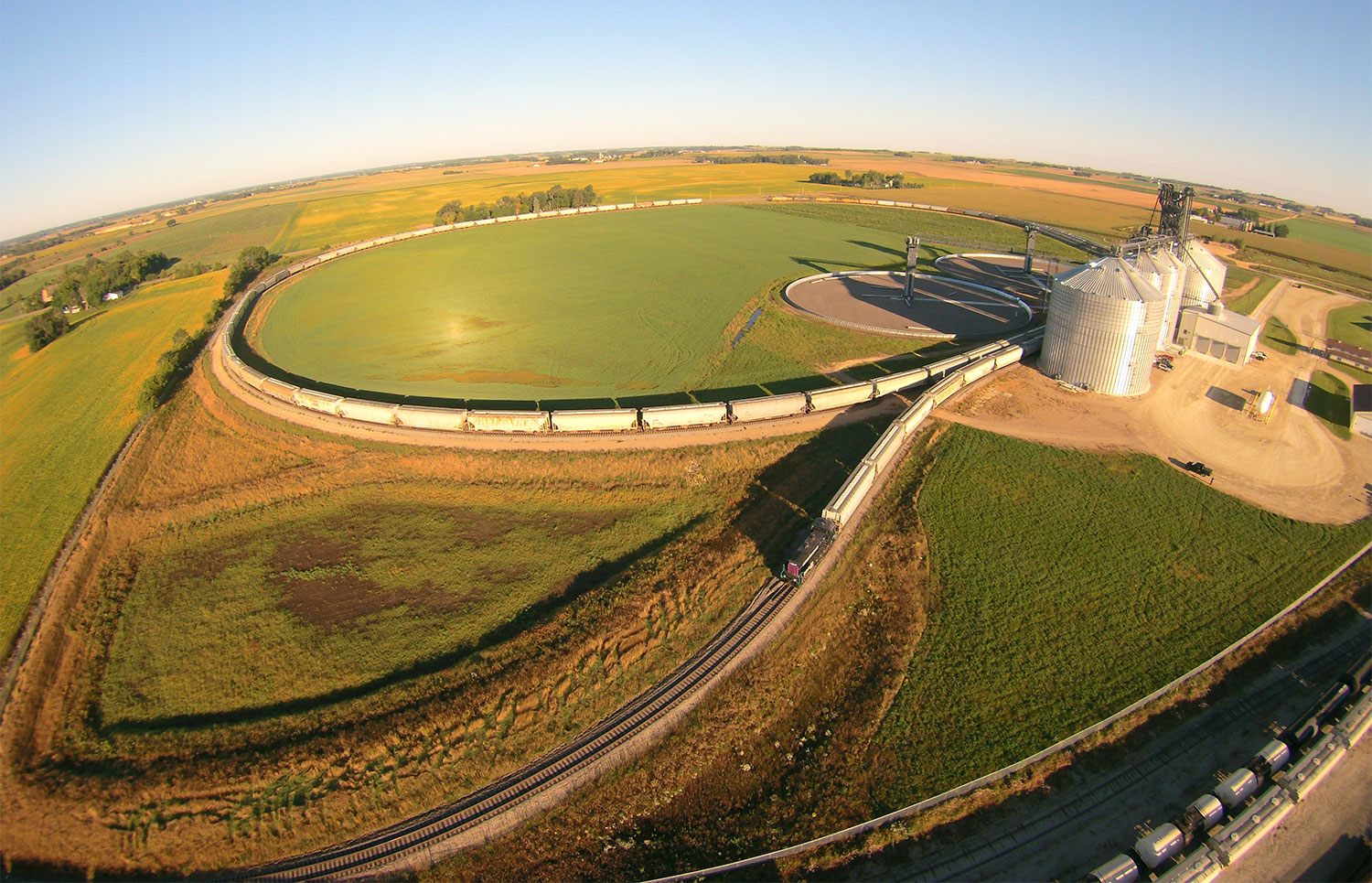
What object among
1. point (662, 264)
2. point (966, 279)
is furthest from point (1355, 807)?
point (662, 264)

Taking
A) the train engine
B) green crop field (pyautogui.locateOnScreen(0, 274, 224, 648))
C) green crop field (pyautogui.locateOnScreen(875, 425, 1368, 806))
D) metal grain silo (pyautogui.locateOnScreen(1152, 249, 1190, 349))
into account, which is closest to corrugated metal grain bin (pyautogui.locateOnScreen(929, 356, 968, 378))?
green crop field (pyautogui.locateOnScreen(875, 425, 1368, 806))

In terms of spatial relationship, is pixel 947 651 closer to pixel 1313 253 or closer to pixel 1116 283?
pixel 1116 283

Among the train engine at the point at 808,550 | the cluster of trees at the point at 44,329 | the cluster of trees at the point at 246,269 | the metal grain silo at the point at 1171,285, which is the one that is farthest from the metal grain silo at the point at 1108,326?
the cluster of trees at the point at 44,329

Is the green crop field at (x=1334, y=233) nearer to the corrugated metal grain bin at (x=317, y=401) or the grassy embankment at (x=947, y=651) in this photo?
the grassy embankment at (x=947, y=651)

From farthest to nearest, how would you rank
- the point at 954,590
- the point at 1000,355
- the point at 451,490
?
the point at 1000,355 < the point at 451,490 < the point at 954,590

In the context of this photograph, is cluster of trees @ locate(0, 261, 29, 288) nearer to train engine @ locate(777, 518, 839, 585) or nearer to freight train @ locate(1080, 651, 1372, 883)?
train engine @ locate(777, 518, 839, 585)

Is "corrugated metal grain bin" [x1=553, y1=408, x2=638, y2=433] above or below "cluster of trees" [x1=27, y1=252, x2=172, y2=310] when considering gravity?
below

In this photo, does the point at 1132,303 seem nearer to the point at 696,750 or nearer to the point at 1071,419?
the point at 1071,419

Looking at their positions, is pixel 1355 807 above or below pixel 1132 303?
below
